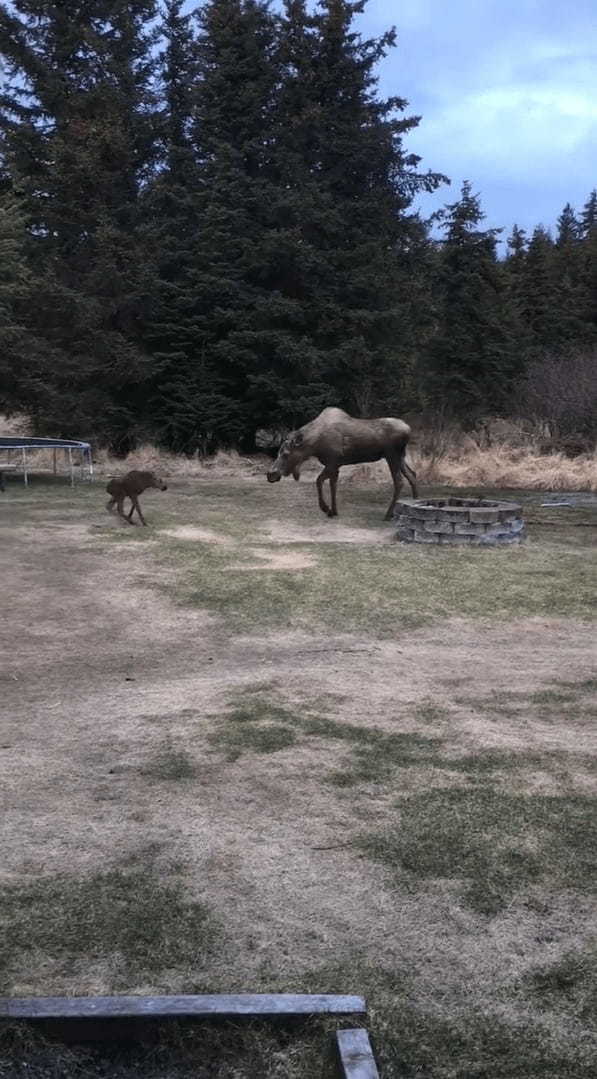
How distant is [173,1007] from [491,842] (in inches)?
70.1

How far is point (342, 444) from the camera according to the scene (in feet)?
40.5

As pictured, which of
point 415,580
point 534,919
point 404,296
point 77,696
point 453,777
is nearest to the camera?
point 534,919

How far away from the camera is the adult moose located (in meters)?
12.4

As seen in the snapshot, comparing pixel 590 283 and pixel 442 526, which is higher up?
pixel 590 283

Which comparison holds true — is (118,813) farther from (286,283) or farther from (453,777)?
(286,283)

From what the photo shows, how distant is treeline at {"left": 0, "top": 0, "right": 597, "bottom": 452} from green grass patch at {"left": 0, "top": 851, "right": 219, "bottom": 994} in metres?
17.8

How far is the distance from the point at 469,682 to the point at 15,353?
14.8m

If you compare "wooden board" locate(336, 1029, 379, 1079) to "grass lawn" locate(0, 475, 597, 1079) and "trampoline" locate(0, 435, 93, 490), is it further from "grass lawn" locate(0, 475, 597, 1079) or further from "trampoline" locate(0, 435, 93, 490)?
"trampoline" locate(0, 435, 93, 490)

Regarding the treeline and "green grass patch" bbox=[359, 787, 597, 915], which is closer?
"green grass patch" bbox=[359, 787, 597, 915]

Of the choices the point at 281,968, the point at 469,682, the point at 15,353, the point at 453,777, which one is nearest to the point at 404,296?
the point at 15,353

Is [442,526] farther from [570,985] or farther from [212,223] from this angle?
[212,223]

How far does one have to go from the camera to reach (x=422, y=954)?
2.78 meters

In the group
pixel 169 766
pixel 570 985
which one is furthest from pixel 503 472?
pixel 570 985

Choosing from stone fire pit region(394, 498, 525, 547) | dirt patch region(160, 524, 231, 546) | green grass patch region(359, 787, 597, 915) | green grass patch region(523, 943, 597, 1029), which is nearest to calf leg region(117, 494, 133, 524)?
dirt patch region(160, 524, 231, 546)
